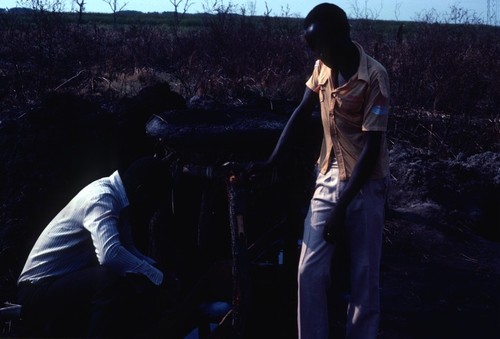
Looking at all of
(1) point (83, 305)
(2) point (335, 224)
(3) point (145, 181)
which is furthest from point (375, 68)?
(1) point (83, 305)

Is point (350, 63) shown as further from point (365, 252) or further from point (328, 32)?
point (365, 252)

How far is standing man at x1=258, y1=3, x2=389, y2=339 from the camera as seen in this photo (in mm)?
3371

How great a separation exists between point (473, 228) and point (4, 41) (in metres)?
11.4

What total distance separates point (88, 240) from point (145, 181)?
0.50 metres

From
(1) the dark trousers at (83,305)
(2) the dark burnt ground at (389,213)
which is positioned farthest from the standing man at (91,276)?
(2) the dark burnt ground at (389,213)

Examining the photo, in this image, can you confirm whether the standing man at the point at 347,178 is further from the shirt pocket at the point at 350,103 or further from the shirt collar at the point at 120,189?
the shirt collar at the point at 120,189

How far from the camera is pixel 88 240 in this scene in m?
3.96

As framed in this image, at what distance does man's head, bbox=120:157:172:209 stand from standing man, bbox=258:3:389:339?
3.57ft

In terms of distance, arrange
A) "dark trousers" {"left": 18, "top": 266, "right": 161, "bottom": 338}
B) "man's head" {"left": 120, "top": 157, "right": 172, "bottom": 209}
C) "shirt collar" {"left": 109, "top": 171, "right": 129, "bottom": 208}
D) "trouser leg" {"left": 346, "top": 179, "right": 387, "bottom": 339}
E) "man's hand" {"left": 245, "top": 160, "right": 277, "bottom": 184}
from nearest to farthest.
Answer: "trouser leg" {"left": 346, "top": 179, "right": 387, "bottom": 339}
"dark trousers" {"left": 18, "top": 266, "right": 161, "bottom": 338}
"man's hand" {"left": 245, "top": 160, "right": 277, "bottom": 184}
"shirt collar" {"left": 109, "top": 171, "right": 129, "bottom": 208}
"man's head" {"left": 120, "top": 157, "right": 172, "bottom": 209}

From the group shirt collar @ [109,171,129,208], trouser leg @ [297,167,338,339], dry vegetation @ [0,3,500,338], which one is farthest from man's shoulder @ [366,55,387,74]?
dry vegetation @ [0,3,500,338]

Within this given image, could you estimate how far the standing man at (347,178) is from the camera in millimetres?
3371

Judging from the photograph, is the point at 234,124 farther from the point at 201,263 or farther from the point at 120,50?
the point at 120,50

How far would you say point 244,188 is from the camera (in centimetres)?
382

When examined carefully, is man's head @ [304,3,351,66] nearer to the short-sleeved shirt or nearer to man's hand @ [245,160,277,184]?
the short-sleeved shirt
